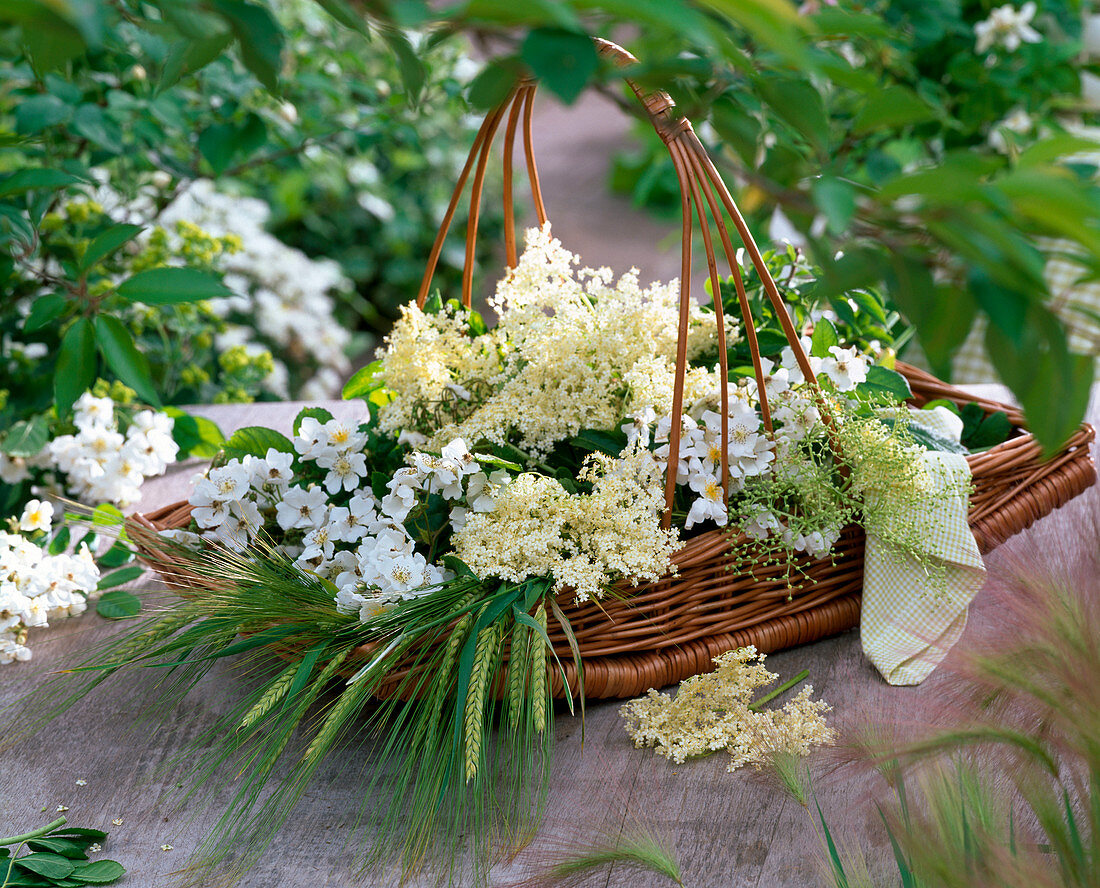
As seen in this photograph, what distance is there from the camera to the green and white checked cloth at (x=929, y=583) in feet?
2.95

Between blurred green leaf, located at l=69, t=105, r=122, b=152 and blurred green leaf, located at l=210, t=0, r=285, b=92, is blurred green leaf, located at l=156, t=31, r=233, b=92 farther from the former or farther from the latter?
blurred green leaf, located at l=69, t=105, r=122, b=152

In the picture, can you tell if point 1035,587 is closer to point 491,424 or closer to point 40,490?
point 491,424

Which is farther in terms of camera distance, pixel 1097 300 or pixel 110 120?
pixel 1097 300

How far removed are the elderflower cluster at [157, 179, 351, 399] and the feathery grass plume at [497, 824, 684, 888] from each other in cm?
166

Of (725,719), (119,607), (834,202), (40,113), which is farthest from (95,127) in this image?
(834,202)

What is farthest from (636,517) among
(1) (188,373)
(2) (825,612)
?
(1) (188,373)

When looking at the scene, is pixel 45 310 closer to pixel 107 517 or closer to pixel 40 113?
pixel 107 517

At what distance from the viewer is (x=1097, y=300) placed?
66.7 inches

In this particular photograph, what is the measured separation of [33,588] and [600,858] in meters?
0.71

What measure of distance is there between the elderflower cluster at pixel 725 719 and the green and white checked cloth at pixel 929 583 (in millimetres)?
120

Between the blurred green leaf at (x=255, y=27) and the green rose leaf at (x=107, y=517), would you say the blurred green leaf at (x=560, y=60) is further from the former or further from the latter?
the green rose leaf at (x=107, y=517)

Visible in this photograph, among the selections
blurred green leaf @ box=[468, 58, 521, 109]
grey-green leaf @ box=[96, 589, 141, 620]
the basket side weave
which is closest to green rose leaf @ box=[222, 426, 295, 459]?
the basket side weave

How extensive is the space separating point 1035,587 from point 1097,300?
4.20 feet

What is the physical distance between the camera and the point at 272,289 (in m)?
2.43
